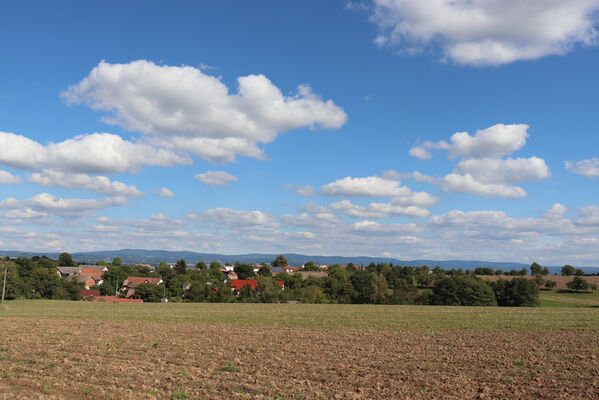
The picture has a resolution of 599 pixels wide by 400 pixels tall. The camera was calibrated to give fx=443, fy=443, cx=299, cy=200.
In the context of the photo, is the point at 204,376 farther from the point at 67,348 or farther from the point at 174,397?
the point at 67,348

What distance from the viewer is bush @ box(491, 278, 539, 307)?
276ft

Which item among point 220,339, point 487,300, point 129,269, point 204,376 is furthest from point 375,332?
point 129,269

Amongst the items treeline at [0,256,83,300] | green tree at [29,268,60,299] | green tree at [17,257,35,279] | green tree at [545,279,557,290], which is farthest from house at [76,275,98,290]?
green tree at [545,279,557,290]

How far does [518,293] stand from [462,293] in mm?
10615

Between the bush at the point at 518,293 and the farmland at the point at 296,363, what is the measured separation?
57105mm

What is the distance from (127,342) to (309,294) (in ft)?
242

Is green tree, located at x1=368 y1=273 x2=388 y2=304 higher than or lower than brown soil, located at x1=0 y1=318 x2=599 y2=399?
lower

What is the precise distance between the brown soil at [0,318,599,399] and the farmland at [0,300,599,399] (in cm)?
4

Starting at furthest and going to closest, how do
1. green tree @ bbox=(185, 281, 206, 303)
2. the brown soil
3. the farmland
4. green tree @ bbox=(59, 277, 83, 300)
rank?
green tree @ bbox=(185, 281, 206, 303) → green tree @ bbox=(59, 277, 83, 300) → the farmland → the brown soil

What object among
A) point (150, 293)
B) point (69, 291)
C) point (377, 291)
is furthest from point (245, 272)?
point (377, 291)

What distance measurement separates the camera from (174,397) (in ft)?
46.0

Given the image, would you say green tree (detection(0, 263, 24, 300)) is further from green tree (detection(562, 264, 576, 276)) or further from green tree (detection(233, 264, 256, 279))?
green tree (detection(562, 264, 576, 276))

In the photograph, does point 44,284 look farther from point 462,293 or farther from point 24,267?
point 462,293

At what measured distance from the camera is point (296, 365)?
1942 centimetres
